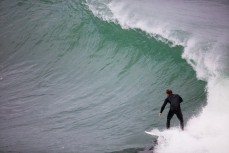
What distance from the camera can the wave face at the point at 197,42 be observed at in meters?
8.94

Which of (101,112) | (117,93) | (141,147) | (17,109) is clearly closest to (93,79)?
(117,93)

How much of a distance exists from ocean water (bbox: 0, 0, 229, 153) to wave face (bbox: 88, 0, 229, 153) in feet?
0.14

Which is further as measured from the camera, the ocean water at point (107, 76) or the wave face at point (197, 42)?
the ocean water at point (107, 76)

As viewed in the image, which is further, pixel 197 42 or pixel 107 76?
pixel 197 42

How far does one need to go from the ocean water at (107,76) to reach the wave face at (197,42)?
0.14ft

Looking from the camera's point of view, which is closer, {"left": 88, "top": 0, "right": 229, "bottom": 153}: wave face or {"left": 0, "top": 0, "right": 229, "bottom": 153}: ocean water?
{"left": 88, "top": 0, "right": 229, "bottom": 153}: wave face

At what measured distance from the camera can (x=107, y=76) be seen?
14.3m

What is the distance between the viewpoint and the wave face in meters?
8.94

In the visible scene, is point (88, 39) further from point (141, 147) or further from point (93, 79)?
point (141, 147)

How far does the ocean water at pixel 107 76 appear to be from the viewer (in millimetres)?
10227

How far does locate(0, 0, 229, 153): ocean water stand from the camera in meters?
10.2

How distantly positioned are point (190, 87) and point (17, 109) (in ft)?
19.6

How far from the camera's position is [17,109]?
1234 centimetres

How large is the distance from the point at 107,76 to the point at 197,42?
416 centimetres
